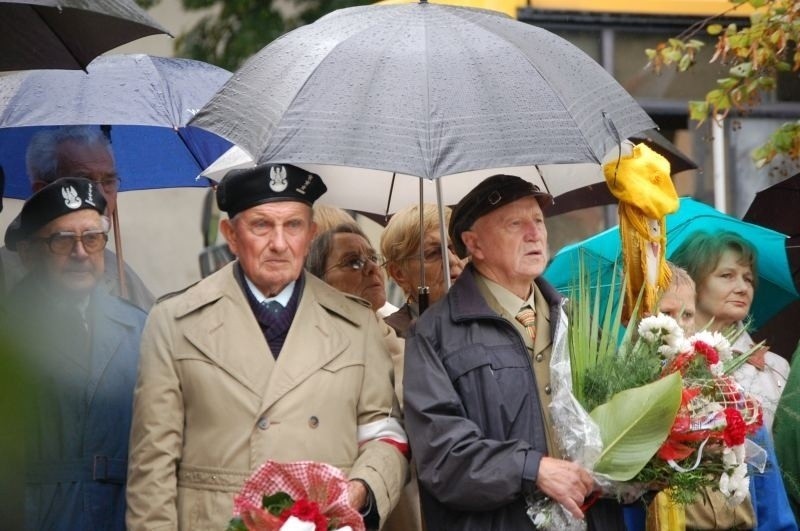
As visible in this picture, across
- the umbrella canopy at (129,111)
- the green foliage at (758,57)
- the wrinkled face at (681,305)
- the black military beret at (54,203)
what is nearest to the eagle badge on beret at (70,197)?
the black military beret at (54,203)

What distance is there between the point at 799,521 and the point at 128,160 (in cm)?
317

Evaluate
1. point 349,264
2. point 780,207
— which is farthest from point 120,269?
point 780,207

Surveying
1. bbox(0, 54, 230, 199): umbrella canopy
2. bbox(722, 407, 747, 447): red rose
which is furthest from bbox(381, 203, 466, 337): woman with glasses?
bbox(722, 407, 747, 447): red rose

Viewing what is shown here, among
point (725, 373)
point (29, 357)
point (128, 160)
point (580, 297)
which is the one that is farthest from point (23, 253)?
point (29, 357)

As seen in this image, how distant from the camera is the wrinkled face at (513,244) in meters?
4.17

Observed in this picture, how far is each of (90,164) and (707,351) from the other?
102 inches

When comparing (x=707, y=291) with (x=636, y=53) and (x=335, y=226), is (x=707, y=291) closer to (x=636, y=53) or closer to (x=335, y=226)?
(x=335, y=226)

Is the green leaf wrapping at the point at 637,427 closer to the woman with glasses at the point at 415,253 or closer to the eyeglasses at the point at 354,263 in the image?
the woman with glasses at the point at 415,253

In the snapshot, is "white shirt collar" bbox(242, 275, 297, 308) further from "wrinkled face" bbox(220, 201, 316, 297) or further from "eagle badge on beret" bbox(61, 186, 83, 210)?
"eagle badge on beret" bbox(61, 186, 83, 210)

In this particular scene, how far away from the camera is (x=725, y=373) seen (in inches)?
158

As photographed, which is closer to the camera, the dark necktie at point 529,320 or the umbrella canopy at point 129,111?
the dark necktie at point 529,320

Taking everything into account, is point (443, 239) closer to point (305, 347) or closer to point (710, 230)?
point (305, 347)

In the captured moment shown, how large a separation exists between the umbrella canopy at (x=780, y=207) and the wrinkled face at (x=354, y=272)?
187 centimetres

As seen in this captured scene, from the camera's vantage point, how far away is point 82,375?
3.97m
